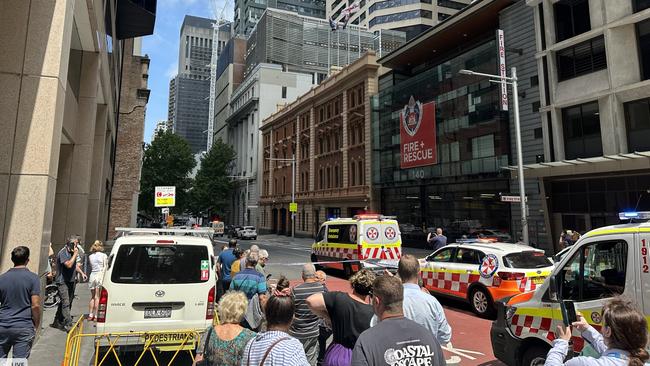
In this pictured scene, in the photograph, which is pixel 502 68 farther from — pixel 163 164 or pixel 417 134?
pixel 163 164

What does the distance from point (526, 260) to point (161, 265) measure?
25.1ft

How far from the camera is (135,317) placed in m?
6.02

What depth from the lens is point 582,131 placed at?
20.9 metres

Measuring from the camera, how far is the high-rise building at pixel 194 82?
18350 centimetres

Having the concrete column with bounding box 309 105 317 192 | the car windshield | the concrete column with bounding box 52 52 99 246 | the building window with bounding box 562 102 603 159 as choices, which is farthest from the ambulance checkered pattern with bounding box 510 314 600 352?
the concrete column with bounding box 309 105 317 192

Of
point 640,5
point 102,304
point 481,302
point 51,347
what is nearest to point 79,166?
point 51,347

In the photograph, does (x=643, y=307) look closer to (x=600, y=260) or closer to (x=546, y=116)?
(x=600, y=260)

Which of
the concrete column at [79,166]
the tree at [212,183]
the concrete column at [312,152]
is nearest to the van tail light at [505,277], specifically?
the concrete column at [79,166]

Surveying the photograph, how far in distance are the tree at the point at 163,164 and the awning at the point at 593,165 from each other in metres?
43.3

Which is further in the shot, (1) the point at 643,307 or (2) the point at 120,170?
(2) the point at 120,170

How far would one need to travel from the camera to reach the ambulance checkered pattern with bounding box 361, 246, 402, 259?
15.8 meters

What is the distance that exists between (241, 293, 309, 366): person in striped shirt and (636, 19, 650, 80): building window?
22.7 m

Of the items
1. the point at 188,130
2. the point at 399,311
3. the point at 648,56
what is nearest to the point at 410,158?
the point at 648,56

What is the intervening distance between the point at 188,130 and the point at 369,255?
183793mm
